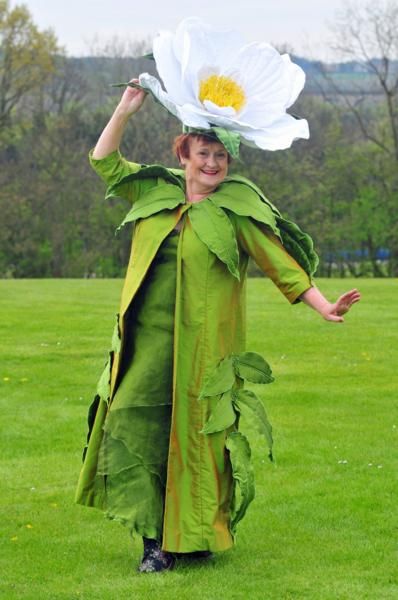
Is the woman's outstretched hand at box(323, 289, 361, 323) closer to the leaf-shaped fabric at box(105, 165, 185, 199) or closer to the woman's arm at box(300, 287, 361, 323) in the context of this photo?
the woman's arm at box(300, 287, 361, 323)

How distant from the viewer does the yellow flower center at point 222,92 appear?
6.09 m

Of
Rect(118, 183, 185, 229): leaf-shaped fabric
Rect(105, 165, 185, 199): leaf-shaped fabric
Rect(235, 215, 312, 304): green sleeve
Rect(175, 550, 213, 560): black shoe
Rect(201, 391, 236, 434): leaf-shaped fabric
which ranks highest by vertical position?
Rect(105, 165, 185, 199): leaf-shaped fabric

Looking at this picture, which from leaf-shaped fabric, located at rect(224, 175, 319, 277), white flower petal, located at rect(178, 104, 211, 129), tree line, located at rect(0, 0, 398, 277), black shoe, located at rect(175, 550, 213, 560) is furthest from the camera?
tree line, located at rect(0, 0, 398, 277)

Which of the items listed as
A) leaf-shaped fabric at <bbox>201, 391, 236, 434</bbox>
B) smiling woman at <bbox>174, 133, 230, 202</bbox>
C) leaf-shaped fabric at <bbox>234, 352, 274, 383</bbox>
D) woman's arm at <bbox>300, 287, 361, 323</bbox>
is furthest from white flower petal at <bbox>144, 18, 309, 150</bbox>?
leaf-shaped fabric at <bbox>201, 391, 236, 434</bbox>

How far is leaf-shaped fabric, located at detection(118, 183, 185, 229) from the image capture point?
6223mm

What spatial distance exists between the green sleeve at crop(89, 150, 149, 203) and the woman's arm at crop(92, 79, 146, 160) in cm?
3

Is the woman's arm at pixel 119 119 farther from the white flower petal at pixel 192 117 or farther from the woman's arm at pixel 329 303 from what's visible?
the woman's arm at pixel 329 303

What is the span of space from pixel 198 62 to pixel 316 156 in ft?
144

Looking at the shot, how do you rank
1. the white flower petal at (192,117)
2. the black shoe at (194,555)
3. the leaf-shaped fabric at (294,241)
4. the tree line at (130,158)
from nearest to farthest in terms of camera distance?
the white flower petal at (192,117) < the leaf-shaped fabric at (294,241) < the black shoe at (194,555) < the tree line at (130,158)

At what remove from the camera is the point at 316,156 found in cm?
4962

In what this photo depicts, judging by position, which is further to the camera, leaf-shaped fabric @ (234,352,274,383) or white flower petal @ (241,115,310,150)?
leaf-shaped fabric @ (234,352,274,383)

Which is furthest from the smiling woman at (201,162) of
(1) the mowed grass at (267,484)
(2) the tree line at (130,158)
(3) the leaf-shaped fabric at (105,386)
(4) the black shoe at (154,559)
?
(2) the tree line at (130,158)

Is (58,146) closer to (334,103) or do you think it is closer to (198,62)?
(334,103)

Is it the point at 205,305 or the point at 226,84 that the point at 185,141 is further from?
the point at 205,305
